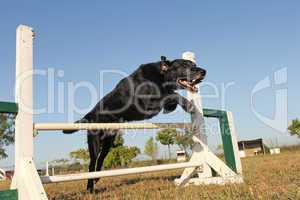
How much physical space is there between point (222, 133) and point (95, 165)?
1593mm

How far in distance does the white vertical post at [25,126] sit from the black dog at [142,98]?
134cm

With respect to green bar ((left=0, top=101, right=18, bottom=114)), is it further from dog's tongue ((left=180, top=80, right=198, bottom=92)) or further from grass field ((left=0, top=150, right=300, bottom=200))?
dog's tongue ((left=180, top=80, right=198, bottom=92))

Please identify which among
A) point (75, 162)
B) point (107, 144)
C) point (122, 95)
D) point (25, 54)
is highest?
point (25, 54)

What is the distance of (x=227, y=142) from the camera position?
4094 millimetres

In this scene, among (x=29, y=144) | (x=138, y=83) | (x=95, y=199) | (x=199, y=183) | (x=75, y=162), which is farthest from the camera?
(x=75, y=162)

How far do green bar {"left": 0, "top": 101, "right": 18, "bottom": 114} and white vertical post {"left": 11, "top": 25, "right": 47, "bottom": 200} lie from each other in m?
0.03

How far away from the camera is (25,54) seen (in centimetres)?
235

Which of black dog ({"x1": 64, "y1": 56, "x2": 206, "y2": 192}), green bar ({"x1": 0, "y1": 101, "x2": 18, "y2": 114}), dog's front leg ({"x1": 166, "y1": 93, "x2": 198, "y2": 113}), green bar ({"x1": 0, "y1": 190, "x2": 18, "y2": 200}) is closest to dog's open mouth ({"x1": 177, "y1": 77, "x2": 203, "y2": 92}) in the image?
black dog ({"x1": 64, "y1": 56, "x2": 206, "y2": 192})

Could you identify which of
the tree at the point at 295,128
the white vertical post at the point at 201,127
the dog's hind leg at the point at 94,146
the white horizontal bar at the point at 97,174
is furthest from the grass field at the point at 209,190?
the tree at the point at 295,128

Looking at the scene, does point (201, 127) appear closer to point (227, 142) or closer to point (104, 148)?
point (227, 142)

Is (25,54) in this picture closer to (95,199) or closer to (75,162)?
(95,199)

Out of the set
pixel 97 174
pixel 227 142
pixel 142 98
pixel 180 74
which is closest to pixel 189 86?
pixel 180 74

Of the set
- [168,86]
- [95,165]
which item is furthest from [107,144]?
[168,86]

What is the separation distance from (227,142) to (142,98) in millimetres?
1263
